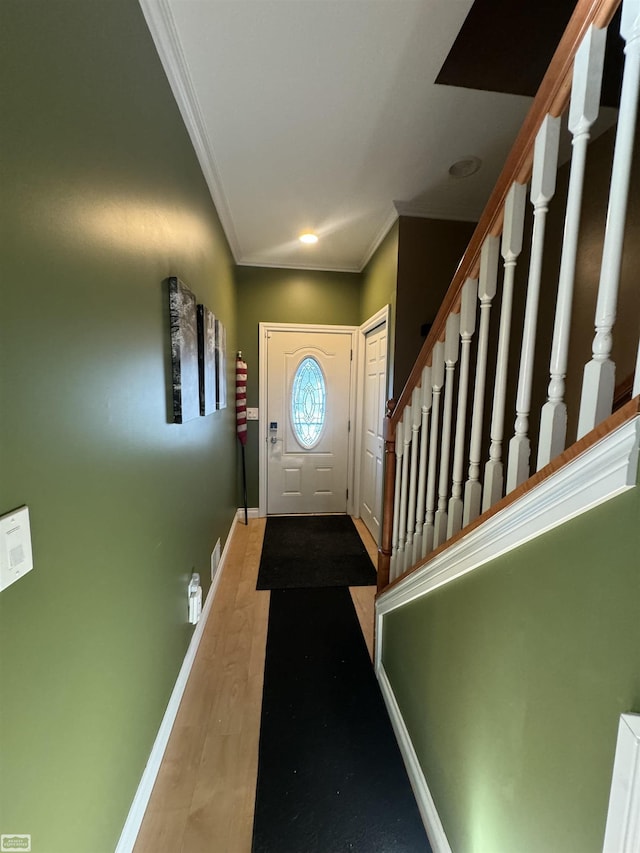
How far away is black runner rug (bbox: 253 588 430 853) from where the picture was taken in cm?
114

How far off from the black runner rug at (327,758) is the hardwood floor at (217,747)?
6cm

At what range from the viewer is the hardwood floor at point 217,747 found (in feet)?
3.75

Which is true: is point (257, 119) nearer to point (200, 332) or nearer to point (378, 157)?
point (378, 157)

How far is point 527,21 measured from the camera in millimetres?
1380

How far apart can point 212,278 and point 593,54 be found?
2107 millimetres

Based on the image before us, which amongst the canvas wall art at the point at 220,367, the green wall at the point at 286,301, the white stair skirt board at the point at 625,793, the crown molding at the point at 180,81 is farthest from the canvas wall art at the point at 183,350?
the green wall at the point at 286,301

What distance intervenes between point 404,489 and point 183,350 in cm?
113

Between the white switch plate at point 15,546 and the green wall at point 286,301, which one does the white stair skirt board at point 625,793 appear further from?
the green wall at point 286,301

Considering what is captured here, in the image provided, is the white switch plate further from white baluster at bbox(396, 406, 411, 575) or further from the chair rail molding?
white baluster at bbox(396, 406, 411, 575)

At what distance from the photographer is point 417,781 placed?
4.05 ft

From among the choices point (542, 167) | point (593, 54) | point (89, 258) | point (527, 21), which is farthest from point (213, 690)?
point (527, 21)

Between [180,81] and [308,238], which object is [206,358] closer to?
[180,81]

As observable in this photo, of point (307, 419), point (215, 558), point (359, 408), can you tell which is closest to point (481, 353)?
point (215, 558)

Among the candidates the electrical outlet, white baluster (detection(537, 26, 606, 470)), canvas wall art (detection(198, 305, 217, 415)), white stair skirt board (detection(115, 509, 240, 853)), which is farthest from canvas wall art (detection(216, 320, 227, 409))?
white baluster (detection(537, 26, 606, 470))
